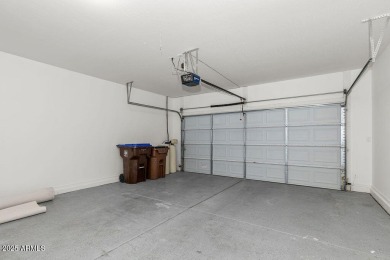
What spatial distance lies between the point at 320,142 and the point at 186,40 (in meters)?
4.30

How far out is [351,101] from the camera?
4.72 metres

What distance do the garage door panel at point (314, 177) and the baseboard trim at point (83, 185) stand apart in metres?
5.11

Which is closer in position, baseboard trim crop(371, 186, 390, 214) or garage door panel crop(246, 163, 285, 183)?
baseboard trim crop(371, 186, 390, 214)

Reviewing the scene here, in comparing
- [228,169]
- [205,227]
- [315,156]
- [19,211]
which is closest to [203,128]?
[228,169]

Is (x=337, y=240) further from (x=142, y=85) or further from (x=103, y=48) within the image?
(x=142, y=85)

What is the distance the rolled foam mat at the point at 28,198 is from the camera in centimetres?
331

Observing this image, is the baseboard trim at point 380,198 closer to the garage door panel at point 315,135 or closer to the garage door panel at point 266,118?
the garage door panel at point 315,135

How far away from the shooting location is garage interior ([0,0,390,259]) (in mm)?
2451

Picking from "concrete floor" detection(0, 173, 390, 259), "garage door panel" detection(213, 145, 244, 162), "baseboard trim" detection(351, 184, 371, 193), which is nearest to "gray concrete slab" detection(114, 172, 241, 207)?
"concrete floor" detection(0, 173, 390, 259)

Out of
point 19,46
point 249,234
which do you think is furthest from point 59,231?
point 19,46

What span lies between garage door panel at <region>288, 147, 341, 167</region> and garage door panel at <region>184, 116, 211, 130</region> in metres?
2.85

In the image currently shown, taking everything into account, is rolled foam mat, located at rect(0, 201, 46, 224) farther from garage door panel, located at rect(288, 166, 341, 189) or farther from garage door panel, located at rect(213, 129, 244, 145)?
garage door panel, located at rect(288, 166, 341, 189)

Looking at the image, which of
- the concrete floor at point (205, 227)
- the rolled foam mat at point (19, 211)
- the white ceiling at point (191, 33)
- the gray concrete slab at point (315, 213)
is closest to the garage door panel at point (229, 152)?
the gray concrete slab at point (315, 213)

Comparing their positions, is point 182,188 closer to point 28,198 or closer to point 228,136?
point 228,136
